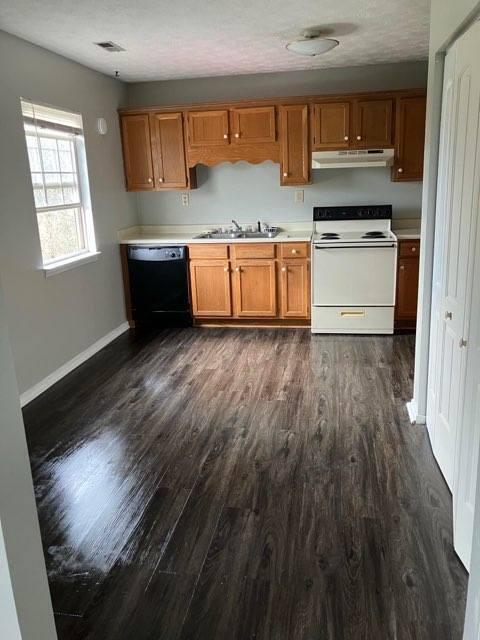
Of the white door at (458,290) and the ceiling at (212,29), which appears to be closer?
the white door at (458,290)

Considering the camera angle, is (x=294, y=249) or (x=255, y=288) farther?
(x=255, y=288)

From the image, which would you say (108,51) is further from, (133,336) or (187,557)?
(187,557)

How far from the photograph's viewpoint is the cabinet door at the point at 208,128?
5.14m

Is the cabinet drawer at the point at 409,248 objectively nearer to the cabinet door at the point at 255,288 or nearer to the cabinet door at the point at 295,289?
the cabinet door at the point at 295,289

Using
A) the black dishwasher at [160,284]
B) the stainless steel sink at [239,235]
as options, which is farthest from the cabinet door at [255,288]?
the black dishwasher at [160,284]

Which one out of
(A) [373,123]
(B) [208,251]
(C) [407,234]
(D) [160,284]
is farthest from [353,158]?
(D) [160,284]

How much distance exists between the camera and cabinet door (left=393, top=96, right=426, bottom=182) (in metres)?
4.80

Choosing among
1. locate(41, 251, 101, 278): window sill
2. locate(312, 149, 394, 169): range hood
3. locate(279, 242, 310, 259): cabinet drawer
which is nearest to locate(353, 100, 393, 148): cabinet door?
locate(312, 149, 394, 169): range hood

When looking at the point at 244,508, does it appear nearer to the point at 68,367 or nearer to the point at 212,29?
the point at 68,367

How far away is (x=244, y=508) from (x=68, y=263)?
105 inches

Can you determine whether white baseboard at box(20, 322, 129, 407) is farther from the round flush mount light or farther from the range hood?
the round flush mount light

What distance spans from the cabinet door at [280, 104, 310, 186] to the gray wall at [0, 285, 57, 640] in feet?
14.7

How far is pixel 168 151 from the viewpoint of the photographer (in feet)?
17.5

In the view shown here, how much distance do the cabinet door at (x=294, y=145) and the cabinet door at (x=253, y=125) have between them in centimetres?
11
